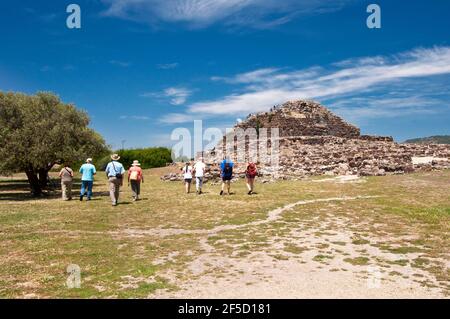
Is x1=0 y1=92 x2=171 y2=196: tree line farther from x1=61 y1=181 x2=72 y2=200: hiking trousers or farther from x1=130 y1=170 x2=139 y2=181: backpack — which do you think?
x1=130 y1=170 x2=139 y2=181: backpack

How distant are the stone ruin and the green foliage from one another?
1003 centimetres

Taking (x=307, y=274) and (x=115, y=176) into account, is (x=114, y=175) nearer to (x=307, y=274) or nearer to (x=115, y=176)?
(x=115, y=176)

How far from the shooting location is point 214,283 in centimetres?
764

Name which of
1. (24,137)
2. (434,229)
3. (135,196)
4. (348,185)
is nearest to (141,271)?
(434,229)

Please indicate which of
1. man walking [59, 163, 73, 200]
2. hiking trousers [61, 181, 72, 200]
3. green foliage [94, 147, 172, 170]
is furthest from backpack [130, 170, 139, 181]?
green foliage [94, 147, 172, 170]

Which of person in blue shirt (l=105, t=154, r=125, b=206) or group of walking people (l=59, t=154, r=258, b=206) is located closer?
person in blue shirt (l=105, t=154, r=125, b=206)

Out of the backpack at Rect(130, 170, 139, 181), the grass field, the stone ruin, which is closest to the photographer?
the grass field

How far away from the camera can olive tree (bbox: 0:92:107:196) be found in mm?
21188

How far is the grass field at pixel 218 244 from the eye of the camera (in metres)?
7.64

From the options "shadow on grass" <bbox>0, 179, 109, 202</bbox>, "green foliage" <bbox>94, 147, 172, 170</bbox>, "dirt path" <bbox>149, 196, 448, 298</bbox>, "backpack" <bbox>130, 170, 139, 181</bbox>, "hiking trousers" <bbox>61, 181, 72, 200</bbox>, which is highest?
"green foliage" <bbox>94, 147, 172, 170</bbox>

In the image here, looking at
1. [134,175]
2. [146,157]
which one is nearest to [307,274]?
[134,175]

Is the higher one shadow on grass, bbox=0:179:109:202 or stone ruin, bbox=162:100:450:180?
stone ruin, bbox=162:100:450:180

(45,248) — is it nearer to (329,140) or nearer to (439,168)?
(439,168)
